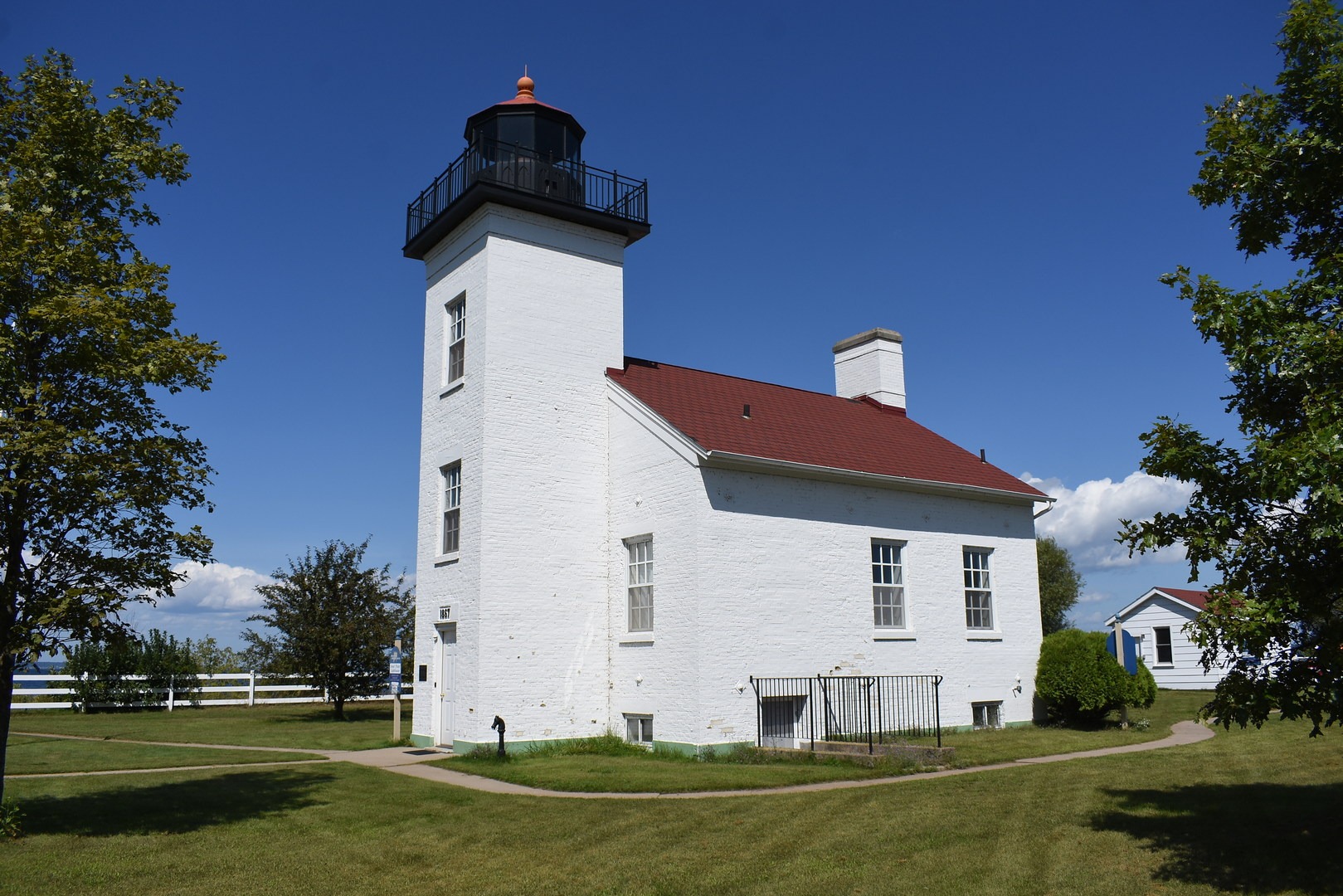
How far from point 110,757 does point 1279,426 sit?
17.1 metres

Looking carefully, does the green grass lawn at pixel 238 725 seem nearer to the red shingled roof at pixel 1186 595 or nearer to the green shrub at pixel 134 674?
the green shrub at pixel 134 674

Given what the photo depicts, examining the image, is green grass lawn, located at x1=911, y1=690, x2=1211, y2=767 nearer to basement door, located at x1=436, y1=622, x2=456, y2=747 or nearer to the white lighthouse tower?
the white lighthouse tower

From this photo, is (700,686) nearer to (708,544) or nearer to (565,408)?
(708,544)

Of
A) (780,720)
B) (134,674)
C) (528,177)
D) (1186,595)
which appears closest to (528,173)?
(528,177)

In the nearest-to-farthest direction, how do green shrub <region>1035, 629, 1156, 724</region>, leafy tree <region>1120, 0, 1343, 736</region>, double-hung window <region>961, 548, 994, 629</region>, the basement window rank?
leafy tree <region>1120, 0, 1343, 736</region> → green shrub <region>1035, 629, 1156, 724</region> → the basement window → double-hung window <region>961, 548, 994, 629</region>

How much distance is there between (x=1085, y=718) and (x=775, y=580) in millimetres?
7938

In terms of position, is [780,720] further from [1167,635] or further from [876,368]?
[1167,635]

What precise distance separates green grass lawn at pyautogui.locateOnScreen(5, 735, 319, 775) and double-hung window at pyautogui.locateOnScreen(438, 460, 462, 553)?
4.23 meters

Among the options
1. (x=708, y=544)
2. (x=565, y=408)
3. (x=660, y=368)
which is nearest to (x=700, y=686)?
(x=708, y=544)

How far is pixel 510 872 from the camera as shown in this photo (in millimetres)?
7949

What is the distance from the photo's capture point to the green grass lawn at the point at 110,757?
14648mm

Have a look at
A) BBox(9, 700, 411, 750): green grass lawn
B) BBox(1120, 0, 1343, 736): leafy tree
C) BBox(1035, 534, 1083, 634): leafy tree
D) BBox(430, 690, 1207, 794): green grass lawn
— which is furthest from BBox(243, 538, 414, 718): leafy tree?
BBox(1035, 534, 1083, 634): leafy tree

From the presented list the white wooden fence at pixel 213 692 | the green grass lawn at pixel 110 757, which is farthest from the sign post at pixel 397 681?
the white wooden fence at pixel 213 692

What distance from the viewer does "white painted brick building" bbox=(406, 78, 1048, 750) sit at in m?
15.8
